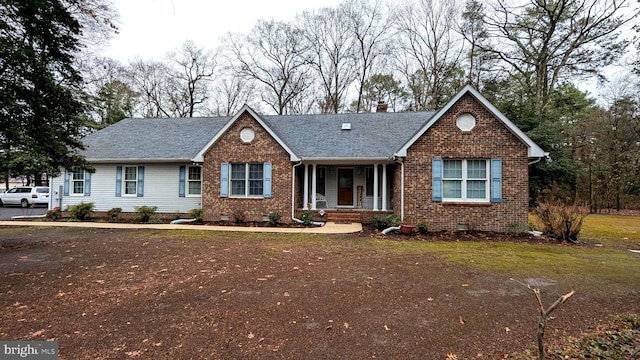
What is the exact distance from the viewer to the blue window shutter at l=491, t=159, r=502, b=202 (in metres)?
10.5

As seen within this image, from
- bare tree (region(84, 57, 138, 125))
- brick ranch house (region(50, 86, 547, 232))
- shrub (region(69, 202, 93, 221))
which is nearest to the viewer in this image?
brick ranch house (region(50, 86, 547, 232))

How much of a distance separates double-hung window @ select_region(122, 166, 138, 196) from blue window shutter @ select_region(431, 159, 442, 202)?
1395cm

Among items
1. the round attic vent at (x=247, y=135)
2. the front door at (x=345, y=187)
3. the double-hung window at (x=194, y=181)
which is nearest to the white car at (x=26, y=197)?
the double-hung window at (x=194, y=181)

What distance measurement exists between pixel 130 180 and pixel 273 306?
44.8ft

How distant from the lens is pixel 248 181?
12727 millimetres

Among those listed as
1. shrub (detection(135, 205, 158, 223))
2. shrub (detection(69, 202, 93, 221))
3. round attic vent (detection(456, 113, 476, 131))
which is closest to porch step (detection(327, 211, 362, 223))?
round attic vent (detection(456, 113, 476, 131))

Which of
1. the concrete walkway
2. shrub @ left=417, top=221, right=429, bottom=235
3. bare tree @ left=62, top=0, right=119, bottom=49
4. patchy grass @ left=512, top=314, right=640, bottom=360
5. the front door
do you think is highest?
bare tree @ left=62, top=0, right=119, bottom=49

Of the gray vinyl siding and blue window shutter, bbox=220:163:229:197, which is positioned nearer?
blue window shutter, bbox=220:163:229:197

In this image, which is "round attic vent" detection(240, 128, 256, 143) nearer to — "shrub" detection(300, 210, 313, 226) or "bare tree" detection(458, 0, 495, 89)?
"shrub" detection(300, 210, 313, 226)

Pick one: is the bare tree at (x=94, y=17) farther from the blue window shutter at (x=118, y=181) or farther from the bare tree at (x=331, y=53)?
the bare tree at (x=331, y=53)

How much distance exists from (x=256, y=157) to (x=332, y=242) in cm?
576

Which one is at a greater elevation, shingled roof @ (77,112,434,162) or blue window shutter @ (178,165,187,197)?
shingled roof @ (77,112,434,162)

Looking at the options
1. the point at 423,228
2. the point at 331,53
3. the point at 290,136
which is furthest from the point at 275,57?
the point at 423,228

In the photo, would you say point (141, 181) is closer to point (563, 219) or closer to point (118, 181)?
point (118, 181)
